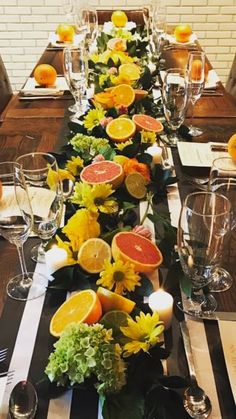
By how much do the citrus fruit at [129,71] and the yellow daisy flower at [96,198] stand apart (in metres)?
0.86

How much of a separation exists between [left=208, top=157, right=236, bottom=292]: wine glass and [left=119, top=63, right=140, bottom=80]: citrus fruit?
66 centimetres

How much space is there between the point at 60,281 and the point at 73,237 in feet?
0.31

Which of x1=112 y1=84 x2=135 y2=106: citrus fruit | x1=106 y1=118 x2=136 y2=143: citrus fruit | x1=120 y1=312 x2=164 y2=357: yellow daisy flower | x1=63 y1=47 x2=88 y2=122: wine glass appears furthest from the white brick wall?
x1=120 y1=312 x2=164 y2=357: yellow daisy flower

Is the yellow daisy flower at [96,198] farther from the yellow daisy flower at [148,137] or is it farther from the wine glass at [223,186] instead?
the yellow daisy flower at [148,137]

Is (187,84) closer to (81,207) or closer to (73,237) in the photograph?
(81,207)

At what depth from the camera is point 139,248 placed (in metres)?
0.88

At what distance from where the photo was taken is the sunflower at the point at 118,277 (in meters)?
0.79

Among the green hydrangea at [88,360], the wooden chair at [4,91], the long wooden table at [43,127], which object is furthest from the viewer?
the wooden chair at [4,91]

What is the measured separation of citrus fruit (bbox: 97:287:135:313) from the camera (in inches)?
29.0

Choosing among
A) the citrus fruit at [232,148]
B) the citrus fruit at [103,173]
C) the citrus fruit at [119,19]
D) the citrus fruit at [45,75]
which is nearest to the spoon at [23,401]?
the citrus fruit at [103,173]

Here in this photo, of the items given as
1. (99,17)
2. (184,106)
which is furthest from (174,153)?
(99,17)

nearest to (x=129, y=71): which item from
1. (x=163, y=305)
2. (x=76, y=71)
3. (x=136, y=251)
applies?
(x=76, y=71)

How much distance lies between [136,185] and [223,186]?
199 mm

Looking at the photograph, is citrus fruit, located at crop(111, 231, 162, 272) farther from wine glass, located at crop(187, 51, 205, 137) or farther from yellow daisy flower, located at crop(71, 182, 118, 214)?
wine glass, located at crop(187, 51, 205, 137)
